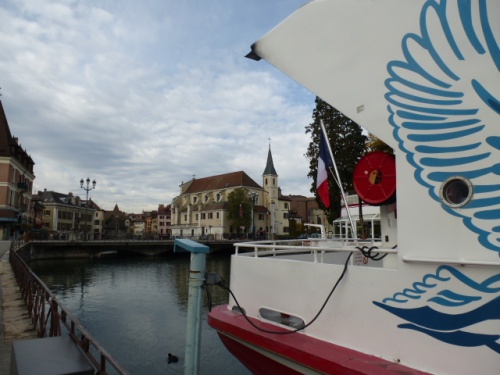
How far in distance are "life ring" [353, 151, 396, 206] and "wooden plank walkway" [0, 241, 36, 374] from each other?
19.3 ft

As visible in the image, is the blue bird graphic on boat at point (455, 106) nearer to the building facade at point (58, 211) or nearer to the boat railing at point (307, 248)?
the boat railing at point (307, 248)

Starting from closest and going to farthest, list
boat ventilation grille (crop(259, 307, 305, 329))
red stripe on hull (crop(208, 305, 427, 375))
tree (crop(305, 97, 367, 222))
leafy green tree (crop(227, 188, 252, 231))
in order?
red stripe on hull (crop(208, 305, 427, 375))
boat ventilation grille (crop(259, 307, 305, 329))
tree (crop(305, 97, 367, 222))
leafy green tree (crop(227, 188, 252, 231))

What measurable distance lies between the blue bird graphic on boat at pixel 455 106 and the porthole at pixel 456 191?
0.01m

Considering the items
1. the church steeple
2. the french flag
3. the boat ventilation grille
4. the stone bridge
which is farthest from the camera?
the church steeple

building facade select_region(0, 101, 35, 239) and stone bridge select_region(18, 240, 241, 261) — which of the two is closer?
Result: stone bridge select_region(18, 240, 241, 261)

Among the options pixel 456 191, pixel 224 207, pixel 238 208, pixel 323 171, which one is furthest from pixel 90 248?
pixel 456 191

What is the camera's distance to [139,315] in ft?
52.3

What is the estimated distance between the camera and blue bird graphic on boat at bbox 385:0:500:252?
334 centimetres

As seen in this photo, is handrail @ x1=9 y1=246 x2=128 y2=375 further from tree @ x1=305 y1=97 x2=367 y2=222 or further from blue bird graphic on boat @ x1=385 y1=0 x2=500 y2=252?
tree @ x1=305 y1=97 x2=367 y2=222

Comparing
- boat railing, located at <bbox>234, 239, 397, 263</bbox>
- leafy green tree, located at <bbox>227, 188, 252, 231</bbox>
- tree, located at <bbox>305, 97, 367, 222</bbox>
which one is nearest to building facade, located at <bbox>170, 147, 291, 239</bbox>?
leafy green tree, located at <bbox>227, 188, 252, 231</bbox>

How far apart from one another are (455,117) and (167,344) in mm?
11263

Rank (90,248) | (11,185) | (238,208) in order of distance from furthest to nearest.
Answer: (238,208) < (11,185) < (90,248)

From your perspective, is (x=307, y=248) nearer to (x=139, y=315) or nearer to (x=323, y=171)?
(x=323, y=171)

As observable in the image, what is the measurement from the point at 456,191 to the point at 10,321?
951cm
